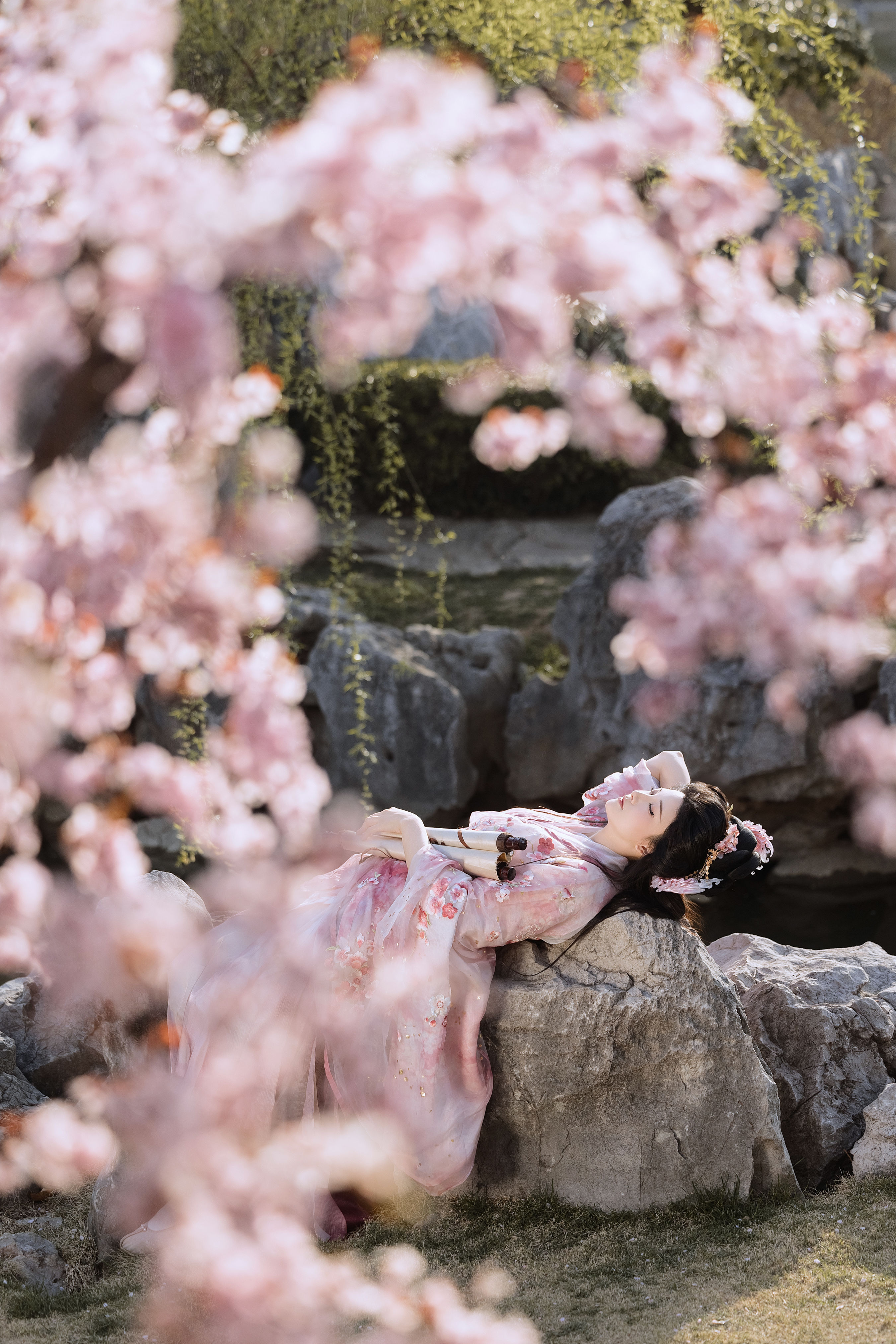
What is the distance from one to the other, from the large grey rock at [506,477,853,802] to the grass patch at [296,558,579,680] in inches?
30.0

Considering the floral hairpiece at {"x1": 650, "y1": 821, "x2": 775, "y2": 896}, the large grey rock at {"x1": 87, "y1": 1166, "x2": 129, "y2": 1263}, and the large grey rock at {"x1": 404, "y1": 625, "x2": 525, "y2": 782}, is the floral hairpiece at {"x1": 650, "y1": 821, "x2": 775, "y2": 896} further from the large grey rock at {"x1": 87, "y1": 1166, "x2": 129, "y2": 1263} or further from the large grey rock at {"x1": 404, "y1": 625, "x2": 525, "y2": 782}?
the large grey rock at {"x1": 404, "y1": 625, "x2": 525, "y2": 782}

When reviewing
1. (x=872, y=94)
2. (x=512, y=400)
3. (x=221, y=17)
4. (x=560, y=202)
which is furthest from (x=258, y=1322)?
(x=872, y=94)

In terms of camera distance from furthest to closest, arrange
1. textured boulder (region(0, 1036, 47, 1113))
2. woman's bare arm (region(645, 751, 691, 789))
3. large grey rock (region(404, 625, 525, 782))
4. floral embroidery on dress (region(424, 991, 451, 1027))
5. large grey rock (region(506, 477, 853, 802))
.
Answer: large grey rock (region(404, 625, 525, 782)) → large grey rock (region(506, 477, 853, 802)) → textured boulder (region(0, 1036, 47, 1113)) → woman's bare arm (region(645, 751, 691, 789)) → floral embroidery on dress (region(424, 991, 451, 1027))

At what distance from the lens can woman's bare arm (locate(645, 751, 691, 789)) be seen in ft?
11.0

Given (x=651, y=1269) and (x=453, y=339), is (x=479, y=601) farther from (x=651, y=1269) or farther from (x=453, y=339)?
(x=651, y=1269)

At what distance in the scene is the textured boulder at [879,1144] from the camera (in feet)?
9.97

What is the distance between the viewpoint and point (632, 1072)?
2.96 metres

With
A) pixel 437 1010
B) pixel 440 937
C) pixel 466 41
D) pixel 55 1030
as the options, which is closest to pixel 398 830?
pixel 440 937

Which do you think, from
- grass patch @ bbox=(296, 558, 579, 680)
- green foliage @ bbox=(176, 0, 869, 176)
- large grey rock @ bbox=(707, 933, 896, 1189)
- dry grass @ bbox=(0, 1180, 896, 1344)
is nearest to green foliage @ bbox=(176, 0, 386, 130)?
green foliage @ bbox=(176, 0, 869, 176)

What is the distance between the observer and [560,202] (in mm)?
1313

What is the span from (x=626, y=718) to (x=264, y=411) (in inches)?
172

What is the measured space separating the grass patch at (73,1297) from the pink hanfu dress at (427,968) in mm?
471

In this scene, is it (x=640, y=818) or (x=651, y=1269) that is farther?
(x=640, y=818)

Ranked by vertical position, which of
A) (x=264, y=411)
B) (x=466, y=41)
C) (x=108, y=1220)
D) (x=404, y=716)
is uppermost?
(x=466, y=41)
